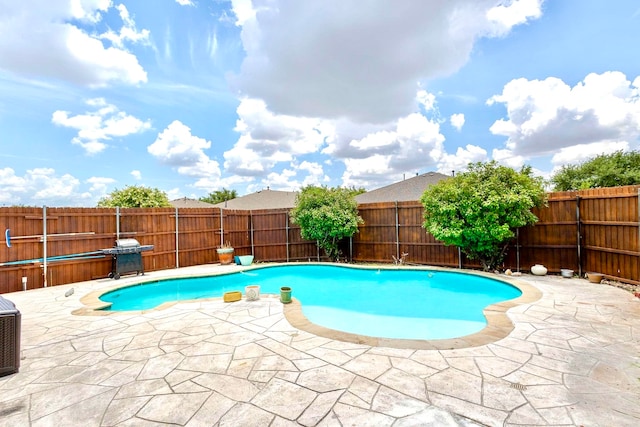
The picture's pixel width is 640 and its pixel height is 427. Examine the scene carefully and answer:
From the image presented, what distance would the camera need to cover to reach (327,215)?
10742 millimetres

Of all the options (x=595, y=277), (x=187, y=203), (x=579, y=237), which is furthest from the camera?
(x=187, y=203)

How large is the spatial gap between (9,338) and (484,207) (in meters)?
8.99

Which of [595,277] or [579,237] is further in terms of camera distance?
[579,237]

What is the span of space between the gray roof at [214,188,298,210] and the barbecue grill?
10.6 meters

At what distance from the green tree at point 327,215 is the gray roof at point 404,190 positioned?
163 inches

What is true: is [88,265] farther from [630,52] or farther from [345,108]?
[630,52]

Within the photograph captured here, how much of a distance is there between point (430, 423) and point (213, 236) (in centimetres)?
1059

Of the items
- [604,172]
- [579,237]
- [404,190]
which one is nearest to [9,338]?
[579,237]

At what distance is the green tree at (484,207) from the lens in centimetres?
788

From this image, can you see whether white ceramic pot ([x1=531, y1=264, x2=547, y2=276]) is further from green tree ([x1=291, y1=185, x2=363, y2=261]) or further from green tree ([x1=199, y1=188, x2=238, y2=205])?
green tree ([x1=199, y1=188, x2=238, y2=205])

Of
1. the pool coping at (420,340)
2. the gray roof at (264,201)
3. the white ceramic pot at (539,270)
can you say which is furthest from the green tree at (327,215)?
the gray roof at (264,201)

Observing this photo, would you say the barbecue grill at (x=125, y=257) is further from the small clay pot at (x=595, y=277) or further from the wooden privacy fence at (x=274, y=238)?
the small clay pot at (x=595, y=277)

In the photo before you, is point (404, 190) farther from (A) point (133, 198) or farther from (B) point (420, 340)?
(A) point (133, 198)

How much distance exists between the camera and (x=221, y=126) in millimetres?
14180
